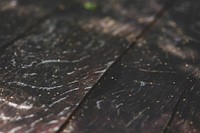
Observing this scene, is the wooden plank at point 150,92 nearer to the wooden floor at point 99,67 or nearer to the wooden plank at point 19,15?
the wooden floor at point 99,67

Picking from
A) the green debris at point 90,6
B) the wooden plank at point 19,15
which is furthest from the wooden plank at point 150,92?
the wooden plank at point 19,15

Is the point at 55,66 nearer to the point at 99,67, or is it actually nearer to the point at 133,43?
the point at 99,67

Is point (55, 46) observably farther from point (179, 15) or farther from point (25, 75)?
point (179, 15)

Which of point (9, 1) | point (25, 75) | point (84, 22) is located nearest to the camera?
point (25, 75)

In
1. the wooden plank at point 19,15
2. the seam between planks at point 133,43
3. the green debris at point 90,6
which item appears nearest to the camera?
the seam between planks at point 133,43

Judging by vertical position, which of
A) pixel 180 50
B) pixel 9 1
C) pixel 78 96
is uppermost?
pixel 9 1

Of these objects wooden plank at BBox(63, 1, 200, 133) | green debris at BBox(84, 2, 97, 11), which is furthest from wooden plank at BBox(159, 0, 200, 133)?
green debris at BBox(84, 2, 97, 11)

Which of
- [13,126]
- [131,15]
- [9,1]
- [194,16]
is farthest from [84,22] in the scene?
[13,126]
